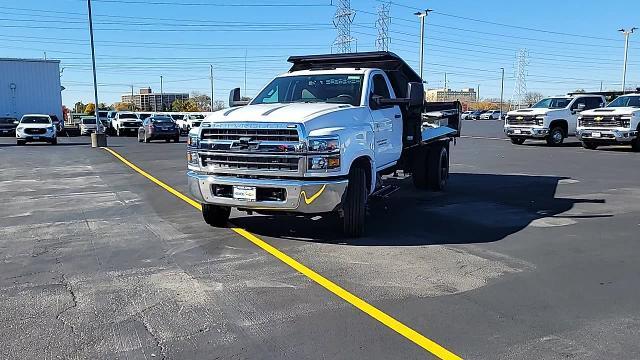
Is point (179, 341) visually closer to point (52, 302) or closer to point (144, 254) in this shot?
point (52, 302)

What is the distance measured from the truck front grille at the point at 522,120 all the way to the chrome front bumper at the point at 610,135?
8.87 feet

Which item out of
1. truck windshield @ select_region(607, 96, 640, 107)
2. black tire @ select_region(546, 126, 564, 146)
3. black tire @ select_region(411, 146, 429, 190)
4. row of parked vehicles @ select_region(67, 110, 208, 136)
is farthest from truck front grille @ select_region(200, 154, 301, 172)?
row of parked vehicles @ select_region(67, 110, 208, 136)

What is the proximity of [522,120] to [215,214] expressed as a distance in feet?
67.1

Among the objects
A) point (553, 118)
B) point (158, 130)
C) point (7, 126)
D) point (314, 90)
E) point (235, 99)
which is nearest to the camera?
point (314, 90)

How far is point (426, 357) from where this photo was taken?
3.66m

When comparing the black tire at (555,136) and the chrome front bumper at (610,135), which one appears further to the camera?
the black tire at (555,136)

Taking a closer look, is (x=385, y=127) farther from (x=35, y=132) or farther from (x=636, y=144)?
(x=35, y=132)

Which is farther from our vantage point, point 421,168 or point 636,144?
point 636,144

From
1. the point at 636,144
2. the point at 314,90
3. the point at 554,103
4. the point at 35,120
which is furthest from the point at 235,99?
the point at 35,120

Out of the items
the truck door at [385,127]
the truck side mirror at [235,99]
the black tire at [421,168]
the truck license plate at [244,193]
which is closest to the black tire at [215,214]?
the truck license plate at [244,193]

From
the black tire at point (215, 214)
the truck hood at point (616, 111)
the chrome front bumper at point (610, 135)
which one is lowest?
the black tire at point (215, 214)

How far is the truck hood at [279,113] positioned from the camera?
650cm

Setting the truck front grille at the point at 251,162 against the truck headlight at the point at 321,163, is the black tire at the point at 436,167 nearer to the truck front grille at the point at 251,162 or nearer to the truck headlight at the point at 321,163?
the truck headlight at the point at 321,163

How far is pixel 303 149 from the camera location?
247 inches
